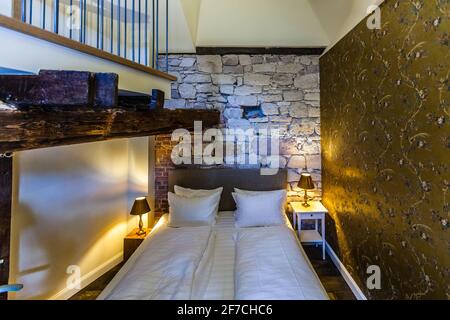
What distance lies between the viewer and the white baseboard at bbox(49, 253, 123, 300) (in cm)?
232

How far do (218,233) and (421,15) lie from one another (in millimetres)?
2378

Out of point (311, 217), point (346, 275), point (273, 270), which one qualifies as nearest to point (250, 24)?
point (311, 217)

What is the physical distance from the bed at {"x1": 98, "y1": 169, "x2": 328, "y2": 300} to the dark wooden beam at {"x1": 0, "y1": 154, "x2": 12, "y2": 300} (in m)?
0.76

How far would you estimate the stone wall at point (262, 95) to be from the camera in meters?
3.24

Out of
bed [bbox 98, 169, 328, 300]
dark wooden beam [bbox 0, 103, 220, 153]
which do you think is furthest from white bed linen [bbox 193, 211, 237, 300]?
dark wooden beam [bbox 0, 103, 220, 153]

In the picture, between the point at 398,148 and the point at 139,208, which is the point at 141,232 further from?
the point at 398,148

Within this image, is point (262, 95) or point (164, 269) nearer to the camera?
point (164, 269)

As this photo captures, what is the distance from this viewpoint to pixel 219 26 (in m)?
2.98

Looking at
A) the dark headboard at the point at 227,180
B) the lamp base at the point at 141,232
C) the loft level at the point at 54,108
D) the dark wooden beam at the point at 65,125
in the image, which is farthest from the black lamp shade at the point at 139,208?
the loft level at the point at 54,108

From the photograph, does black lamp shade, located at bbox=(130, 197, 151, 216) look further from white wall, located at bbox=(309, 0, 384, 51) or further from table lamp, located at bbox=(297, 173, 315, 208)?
white wall, located at bbox=(309, 0, 384, 51)

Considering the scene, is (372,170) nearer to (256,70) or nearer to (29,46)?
(256,70)

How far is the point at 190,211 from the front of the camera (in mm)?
2725

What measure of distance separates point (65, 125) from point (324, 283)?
2729 millimetres
